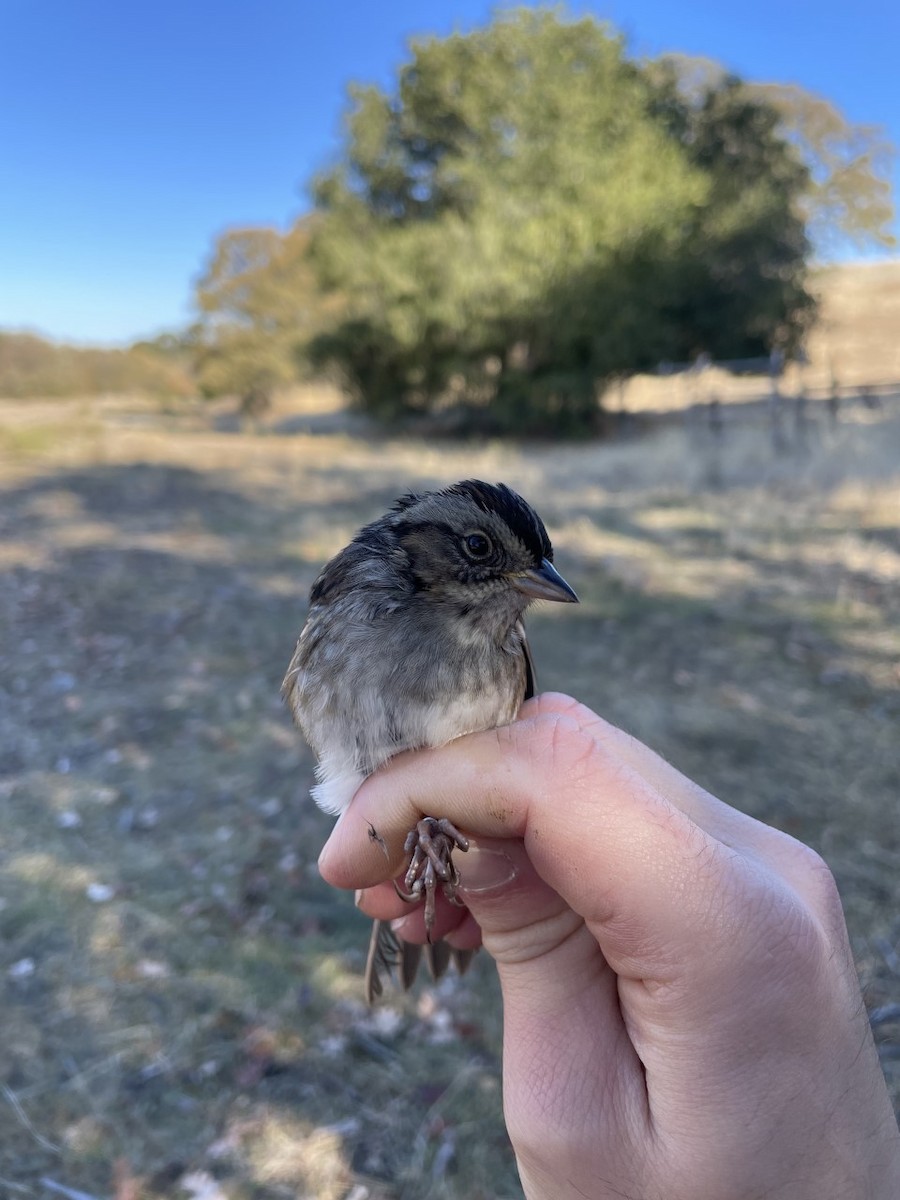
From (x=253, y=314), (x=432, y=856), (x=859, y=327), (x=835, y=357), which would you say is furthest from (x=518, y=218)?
(x=859, y=327)

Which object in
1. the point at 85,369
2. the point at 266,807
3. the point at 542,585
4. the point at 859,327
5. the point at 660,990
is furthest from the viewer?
the point at 859,327

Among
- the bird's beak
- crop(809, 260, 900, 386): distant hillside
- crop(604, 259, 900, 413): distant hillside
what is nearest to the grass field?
the bird's beak

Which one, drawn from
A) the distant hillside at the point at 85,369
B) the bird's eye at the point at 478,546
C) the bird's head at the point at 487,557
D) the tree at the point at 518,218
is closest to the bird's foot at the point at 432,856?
the bird's head at the point at 487,557

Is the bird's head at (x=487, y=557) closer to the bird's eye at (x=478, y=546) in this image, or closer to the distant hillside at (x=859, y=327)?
the bird's eye at (x=478, y=546)

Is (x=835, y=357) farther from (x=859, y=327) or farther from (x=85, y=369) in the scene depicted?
(x=85, y=369)

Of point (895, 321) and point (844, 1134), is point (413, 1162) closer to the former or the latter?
point (844, 1134)

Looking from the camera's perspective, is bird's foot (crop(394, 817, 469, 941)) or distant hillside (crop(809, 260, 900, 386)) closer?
bird's foot (crop(394, 817, 469, 941))

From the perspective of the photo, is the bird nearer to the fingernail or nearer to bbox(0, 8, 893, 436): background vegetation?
the fingernail

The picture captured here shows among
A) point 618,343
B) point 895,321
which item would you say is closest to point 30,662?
point 618,343
